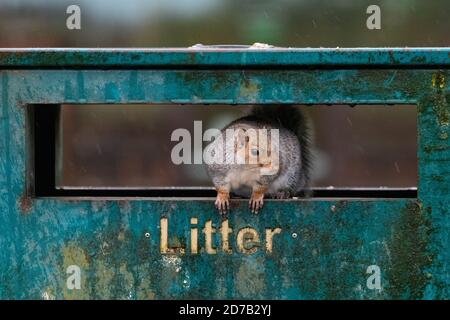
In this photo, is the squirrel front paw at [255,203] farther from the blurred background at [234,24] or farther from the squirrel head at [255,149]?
the blurred background at [234,24]

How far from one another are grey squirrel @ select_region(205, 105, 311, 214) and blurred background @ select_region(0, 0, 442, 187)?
7083 mm

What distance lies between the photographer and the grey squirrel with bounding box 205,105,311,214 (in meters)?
4.36

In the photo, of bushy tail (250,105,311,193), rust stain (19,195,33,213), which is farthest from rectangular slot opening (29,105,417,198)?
rust stain (19,195,33,213)

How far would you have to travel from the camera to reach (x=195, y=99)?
4234 millimetres

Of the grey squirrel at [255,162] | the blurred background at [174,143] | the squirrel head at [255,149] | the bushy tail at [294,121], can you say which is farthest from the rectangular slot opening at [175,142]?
the squirrel head at [255,149]

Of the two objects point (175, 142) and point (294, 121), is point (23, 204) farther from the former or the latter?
point (175, 142)

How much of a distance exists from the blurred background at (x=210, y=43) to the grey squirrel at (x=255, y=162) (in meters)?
7.08

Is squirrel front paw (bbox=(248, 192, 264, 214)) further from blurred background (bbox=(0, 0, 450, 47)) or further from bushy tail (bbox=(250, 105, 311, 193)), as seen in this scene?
blurred background (bbox=(0, 0, 450, 47))

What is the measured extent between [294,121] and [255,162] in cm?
81

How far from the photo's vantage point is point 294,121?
5.16 meters

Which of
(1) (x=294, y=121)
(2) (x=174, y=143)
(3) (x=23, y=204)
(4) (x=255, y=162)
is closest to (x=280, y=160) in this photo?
(4) (x=255, y=162)

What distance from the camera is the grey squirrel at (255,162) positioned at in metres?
4.36
